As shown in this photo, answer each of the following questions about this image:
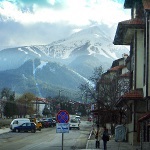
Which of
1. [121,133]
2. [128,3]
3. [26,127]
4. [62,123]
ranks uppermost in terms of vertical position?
[128,3]

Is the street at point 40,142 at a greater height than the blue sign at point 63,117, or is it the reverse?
the blue sign at point 63,117

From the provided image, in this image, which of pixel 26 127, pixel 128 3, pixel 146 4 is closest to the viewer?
pixel 146 4

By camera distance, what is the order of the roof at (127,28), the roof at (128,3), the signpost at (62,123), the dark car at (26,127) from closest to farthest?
1. the signpost at (62,123)
2. the roof at (127,28)
3. the roof at (128,3)
4. the dark car at (26,127)

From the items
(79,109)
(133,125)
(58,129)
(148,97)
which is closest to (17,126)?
(133,125)

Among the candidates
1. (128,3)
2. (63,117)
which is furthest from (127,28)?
(63,117)

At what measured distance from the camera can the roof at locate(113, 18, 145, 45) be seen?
31156 millimetres

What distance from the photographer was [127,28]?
1255 inches

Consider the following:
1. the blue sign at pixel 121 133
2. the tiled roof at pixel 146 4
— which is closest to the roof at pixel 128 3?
the tiled roof at pixel 146 4

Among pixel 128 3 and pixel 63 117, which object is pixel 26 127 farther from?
pixel 63 117

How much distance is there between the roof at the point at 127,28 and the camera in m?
31.2

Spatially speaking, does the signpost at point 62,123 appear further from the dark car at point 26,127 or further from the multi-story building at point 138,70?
the dark car at point 26,127

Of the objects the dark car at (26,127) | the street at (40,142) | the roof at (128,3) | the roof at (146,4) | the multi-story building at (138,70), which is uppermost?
the roof at (128,3)

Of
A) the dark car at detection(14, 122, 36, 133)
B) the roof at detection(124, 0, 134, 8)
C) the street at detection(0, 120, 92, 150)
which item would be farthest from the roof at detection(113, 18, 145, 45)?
the dark car at detection(14, 122, 36, 133)

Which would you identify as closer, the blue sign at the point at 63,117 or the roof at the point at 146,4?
the blue sign at the point at 63,117
